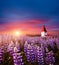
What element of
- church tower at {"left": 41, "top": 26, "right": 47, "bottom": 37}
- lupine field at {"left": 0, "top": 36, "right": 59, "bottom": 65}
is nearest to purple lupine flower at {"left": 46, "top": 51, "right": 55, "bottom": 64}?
lupine field at {"left": 0, "top": 36, "right": 59, "bottom": 65}

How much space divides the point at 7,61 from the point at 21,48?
0.25m

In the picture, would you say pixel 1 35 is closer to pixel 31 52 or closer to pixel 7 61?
pixel 7 61

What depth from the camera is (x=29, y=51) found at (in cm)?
180

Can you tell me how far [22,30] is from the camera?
224cm

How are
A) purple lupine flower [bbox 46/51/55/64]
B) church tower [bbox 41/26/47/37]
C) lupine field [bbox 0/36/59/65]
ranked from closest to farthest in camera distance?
lupine field [bbox 0/36/59/65] → purple lupine flower [bbox 46/51/55/64] → church tower [bbox 41/26/47/37]

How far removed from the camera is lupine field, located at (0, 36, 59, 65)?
1.82 meters

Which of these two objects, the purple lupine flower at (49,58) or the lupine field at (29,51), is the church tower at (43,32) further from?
the purple lupine flower at (49,58)

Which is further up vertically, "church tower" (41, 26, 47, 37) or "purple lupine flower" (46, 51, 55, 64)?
"church tower" (41, 26, 47, 37)

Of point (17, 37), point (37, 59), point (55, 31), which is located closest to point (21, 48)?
point (17, 37)

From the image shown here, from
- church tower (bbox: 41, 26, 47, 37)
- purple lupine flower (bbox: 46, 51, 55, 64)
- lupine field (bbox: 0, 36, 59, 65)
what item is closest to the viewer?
lupine field (bbox: 0, 36, 59, 65)

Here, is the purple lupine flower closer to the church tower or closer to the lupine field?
the lupine field

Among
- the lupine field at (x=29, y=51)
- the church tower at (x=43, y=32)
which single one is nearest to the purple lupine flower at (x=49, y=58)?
the lupine field at (x=29, y=51)

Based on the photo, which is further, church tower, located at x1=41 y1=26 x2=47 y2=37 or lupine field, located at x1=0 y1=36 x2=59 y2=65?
church tower, located at x1=41 y1=26 x2=47 y2=37

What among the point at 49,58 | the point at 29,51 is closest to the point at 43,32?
the point at 49,58
